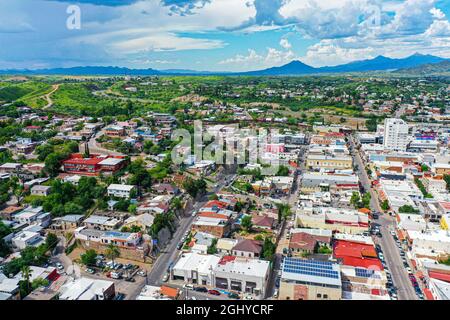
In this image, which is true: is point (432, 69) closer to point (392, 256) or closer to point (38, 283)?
point (392, 256)

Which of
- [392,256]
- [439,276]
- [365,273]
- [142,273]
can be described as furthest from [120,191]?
[439,276]

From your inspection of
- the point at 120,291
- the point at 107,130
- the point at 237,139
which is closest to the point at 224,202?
the point at 120,291

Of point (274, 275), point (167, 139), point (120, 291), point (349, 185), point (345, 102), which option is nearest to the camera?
point (120, 291)

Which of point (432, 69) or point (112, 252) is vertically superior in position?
point (432, 69)

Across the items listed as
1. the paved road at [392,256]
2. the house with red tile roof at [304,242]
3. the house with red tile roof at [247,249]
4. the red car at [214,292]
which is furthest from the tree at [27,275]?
the paved road at [392,256]

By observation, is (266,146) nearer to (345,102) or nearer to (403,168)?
(403,168)

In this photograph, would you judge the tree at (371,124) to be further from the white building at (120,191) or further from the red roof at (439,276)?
the white building at (120,191)

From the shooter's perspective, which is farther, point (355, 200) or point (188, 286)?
point (355, 200)
